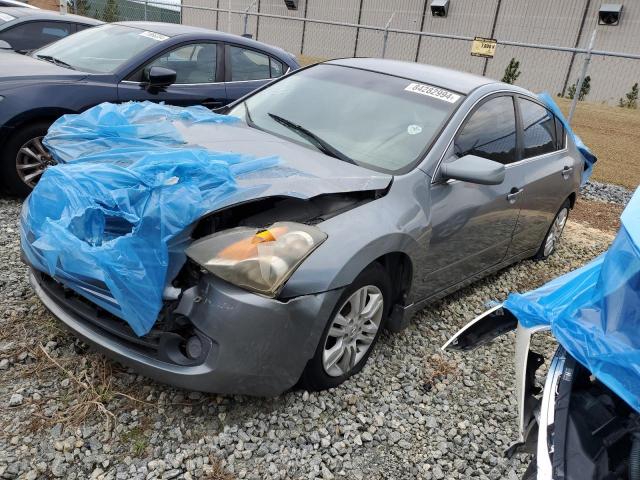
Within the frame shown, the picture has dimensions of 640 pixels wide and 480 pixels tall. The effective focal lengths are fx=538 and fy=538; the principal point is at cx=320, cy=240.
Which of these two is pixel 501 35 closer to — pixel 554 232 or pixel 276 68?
pixel 276 68

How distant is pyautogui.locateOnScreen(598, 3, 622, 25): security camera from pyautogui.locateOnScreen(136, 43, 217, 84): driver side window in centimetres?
2485

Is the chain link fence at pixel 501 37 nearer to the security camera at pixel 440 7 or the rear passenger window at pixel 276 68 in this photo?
Result: the security camera at pixel 440 7

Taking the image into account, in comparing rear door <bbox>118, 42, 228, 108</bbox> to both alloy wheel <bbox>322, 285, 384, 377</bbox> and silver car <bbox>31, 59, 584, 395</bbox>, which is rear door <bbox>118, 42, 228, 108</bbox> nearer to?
silver car <bbox>31, 59, 584, 395</bbox>

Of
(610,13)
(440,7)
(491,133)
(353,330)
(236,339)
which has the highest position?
(610,13)

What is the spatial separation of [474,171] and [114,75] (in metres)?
3.55

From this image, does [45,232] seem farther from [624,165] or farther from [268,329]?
[624,165]

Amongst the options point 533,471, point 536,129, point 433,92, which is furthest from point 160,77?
point 533,471

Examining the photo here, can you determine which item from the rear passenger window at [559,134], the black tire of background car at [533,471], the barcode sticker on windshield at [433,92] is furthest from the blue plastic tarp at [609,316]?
the rear passenger window at [559,134]

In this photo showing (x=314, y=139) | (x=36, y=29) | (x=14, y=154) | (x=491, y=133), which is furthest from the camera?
(x=36, y=29)

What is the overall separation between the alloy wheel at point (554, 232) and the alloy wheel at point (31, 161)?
14.5 feet

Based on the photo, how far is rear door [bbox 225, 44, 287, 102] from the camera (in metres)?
5.80

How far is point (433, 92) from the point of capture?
11.5 feet

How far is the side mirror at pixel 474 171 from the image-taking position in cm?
296

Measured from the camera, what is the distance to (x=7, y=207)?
14.7 feet
